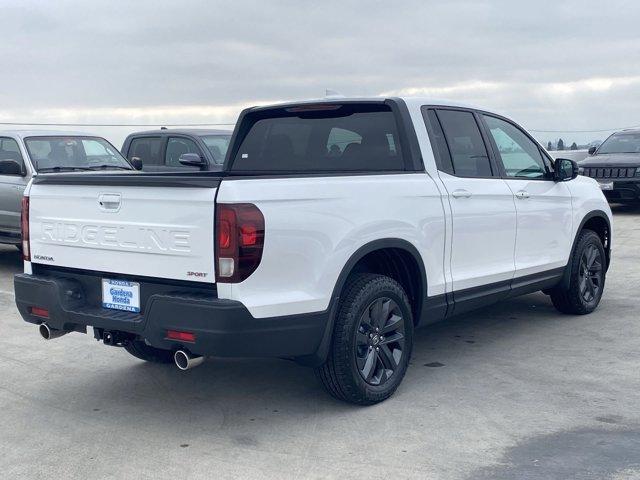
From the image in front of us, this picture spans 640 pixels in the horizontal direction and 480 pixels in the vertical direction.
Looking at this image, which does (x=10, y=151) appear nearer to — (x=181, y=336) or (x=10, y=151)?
(x=10, y=151)

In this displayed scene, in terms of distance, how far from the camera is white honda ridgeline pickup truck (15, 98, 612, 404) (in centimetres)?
421

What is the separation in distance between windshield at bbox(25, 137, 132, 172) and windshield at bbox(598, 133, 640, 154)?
1016 cm

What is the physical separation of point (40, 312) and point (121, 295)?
0.64 m

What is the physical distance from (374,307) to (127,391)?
1.73m

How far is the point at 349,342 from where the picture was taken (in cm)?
467

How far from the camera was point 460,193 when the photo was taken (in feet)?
18.4

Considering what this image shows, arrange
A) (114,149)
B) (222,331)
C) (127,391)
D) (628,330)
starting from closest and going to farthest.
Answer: (222,331) → (127,391) → (628,330) → (114,149)

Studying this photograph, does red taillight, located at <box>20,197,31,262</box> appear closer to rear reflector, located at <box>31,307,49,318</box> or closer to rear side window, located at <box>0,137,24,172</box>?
rear reflector, located at <box>31,307,49,318</box>

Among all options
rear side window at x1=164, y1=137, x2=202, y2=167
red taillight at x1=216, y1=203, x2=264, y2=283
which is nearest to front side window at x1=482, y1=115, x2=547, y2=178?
red taillight at x1=216, y1=203, x2=264, y2=283

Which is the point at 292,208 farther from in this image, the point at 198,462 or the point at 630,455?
the point at 630,455

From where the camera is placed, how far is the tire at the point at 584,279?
7.16m

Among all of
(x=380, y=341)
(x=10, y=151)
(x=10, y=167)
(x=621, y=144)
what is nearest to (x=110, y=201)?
(x=380, y=341)

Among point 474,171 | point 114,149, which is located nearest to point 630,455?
point 474,171

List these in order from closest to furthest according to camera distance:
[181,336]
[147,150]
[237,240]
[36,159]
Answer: [237,240] → [181,336] → [36,159] → [147,150]
